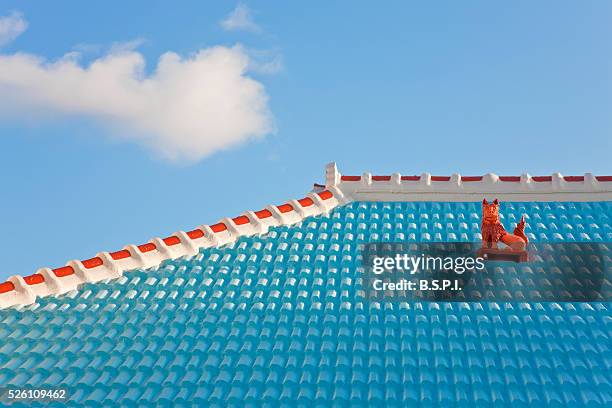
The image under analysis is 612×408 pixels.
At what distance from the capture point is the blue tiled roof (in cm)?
1062

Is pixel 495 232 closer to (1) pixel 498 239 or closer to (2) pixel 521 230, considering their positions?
(1) pixel 498 239

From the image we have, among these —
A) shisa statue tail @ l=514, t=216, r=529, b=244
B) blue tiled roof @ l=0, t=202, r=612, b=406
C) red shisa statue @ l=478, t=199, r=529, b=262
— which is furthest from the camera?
shisa statue tail @ l=514, t=216, r=529, b=244

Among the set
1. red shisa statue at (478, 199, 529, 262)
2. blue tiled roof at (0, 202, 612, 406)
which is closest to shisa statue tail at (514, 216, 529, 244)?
red shisa statue at (478, 199, 529, 262)

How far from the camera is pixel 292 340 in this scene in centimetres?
1183

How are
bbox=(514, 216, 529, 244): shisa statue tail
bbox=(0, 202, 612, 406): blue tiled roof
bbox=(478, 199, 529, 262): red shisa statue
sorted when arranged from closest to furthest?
bbox=(0, 202, 612, 406): blue tiled roof, bbox=(478, 199, 529, 262): red shisa statue, bbox=(514, 216, 529, 244): shisa statue tail

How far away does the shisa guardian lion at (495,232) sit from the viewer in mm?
14086

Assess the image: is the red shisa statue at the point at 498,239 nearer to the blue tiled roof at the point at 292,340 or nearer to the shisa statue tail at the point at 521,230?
the shisa statue tail at the point at 521,230

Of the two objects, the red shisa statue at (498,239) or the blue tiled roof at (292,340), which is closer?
the blue tiled roof at (292,340)

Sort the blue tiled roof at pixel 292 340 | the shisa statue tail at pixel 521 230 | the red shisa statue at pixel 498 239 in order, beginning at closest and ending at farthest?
the blue tiled roof at pixel 292 340 → the red shisa statue at pixel 498 239 → the shisa statue tail at pixel 521 230

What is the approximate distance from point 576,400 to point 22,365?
7.75m

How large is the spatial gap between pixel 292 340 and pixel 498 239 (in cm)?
458

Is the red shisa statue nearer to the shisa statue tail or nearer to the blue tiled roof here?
the shisa statue tail

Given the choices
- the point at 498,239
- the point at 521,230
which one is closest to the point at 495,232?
the point at 498,239

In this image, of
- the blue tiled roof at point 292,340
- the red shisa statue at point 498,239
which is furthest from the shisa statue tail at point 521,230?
the blue tiled roof at point 292,340
